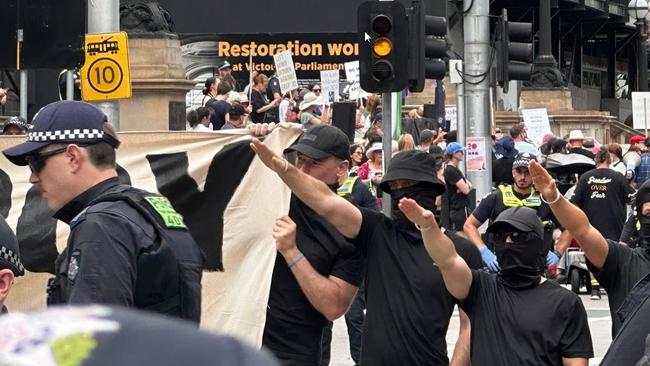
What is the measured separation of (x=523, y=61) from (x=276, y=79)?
6.65 m

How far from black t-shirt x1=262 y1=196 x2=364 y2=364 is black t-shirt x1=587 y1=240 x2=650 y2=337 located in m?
1.01

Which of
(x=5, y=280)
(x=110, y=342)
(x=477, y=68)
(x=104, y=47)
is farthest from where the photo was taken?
(x=477, y=68)

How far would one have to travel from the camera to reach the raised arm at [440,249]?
5574 millimetres

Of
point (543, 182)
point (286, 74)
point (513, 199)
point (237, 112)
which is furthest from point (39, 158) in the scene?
point (286, 74)

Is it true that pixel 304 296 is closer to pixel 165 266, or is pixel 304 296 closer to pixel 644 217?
pixel 644 217

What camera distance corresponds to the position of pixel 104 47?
10.8 metres

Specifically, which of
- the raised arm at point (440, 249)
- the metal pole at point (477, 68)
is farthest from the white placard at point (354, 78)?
the raised arm at point (440, 249)

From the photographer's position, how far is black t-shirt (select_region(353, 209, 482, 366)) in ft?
19.0

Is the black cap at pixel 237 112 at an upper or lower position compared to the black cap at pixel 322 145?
upper

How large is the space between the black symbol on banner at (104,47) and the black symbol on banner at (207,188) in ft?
10.2

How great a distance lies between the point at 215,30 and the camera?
136 ft

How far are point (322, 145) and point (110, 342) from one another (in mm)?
5086

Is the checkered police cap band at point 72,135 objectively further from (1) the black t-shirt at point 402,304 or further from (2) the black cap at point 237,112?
(2) the black cap at point 237,112

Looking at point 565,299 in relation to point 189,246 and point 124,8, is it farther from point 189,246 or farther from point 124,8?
point 124,8
